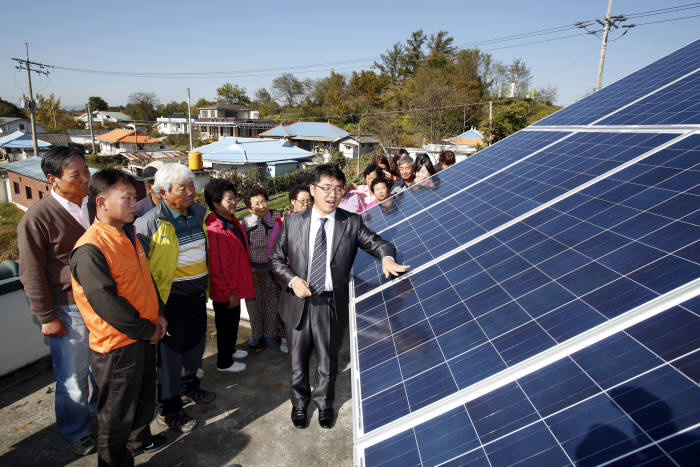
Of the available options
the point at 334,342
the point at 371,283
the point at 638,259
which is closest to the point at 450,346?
the point at 638,259

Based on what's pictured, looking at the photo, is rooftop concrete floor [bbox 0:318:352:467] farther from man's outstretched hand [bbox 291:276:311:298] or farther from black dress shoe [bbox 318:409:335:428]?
man's outstretched hand [bbox 291:276:311:298]

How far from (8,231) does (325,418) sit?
3041 cm

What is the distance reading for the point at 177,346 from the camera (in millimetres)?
3896

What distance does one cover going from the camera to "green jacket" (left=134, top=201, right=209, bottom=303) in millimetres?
3678

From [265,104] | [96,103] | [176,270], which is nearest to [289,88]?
[265,104]

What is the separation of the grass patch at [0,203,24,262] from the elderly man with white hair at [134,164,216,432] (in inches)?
737

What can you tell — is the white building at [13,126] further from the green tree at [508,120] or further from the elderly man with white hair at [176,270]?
the elderly man with white hair at [176,270]

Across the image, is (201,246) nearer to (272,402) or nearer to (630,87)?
(272,402)

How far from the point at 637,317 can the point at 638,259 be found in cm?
50

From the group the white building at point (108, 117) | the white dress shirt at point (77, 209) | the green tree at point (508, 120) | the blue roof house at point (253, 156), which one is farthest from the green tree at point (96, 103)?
the white dress shirt at point (77, 209)

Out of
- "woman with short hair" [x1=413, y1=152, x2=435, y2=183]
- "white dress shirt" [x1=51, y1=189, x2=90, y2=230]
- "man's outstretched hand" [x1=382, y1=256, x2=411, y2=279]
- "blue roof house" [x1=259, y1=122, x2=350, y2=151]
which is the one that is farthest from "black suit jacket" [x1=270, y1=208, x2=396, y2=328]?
"blue roof house" [x1=259, y1=122, x2=350, y2=151]

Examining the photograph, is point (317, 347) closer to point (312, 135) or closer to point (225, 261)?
point (225, 261)

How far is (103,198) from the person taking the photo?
3.00m

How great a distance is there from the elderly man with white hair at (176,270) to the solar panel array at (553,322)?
1.73 m
